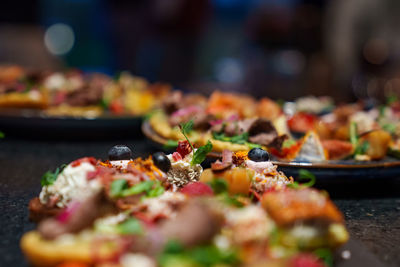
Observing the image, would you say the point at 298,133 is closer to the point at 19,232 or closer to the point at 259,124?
the point at 259,124

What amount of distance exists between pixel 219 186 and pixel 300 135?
230 centimetres

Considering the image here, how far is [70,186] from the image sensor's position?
1.94 meters

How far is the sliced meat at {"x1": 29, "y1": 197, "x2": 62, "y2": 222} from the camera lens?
1964mm

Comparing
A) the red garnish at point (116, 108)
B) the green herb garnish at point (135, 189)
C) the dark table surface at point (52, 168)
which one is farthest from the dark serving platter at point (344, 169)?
the red garnish at point (116, 108)

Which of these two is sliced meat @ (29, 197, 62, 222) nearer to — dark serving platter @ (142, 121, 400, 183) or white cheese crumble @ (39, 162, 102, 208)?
white cheese crumble @ (39, 162, 102, 208)

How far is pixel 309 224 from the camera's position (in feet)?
5.48

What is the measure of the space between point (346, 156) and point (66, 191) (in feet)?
7.01

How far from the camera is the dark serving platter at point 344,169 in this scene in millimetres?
2828

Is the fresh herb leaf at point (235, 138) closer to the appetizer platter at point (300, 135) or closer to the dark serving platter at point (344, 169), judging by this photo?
the appetizer platter at point (300, 135)

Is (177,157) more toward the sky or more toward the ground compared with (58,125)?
more toward the sky

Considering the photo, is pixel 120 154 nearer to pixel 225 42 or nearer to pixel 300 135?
pixel 300 135

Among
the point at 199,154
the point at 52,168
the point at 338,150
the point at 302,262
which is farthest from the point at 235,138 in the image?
the point at 302,262

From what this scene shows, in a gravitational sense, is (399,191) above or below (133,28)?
below

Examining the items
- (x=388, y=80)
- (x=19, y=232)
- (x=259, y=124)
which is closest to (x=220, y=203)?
(x=19, y=232)
